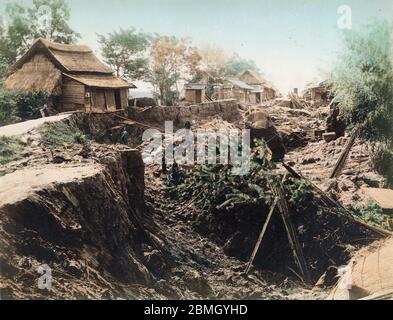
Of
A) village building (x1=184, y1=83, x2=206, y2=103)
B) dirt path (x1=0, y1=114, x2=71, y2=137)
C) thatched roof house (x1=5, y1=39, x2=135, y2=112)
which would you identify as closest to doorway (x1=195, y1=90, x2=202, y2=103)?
village building (x1=184, y1=83, x2=206, y2=103)

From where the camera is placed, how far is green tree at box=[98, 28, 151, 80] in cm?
693

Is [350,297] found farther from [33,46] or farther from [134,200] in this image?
[33,46]

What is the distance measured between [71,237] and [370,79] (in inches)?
207

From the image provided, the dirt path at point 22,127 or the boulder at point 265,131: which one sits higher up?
the dirt path at point 22,127

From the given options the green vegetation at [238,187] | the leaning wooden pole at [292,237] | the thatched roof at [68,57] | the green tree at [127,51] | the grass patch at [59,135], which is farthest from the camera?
the thatched roof at [68,57]

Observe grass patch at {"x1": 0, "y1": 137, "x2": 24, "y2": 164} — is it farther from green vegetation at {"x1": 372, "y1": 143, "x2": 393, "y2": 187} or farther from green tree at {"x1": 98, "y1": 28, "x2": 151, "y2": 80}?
green vegetation at {"x1": 372, "y1": 143, "x2": 393, "y2": 187}

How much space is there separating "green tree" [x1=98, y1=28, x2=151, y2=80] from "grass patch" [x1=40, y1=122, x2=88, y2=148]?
5.27 ft

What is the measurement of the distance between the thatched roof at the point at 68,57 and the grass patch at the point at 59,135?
4.91 ft

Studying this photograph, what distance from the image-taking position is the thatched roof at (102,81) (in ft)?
27.3

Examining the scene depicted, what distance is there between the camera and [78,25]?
6.20 metres

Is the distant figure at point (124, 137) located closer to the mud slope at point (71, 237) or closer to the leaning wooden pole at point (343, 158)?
the mud slope at point (71, 237)

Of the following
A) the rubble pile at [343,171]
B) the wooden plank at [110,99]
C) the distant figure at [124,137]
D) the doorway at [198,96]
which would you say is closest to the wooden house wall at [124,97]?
the wooden plank at [110,99]

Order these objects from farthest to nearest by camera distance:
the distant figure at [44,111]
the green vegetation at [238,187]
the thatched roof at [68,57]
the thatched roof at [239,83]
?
the thatched roof at [239,83] < the distant figure at [44,111] < the thatched roof at [68,57] < the green vegetation at [238,187]
